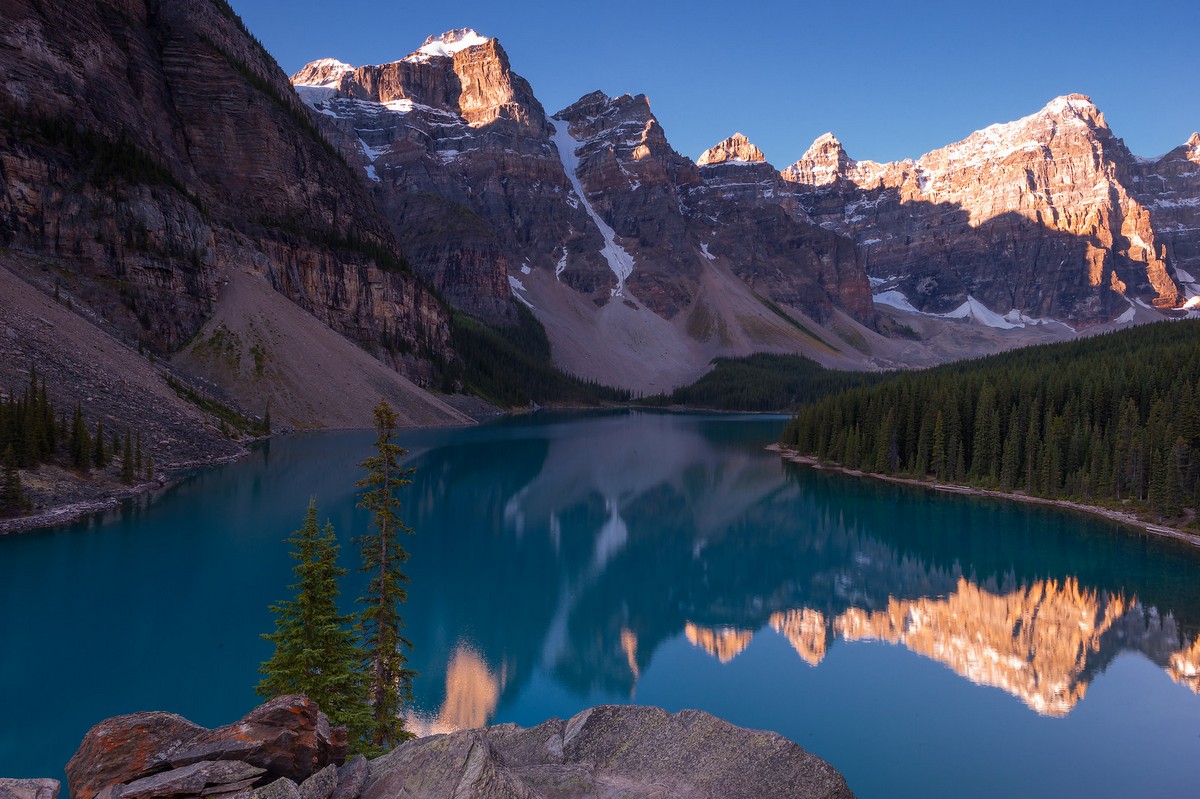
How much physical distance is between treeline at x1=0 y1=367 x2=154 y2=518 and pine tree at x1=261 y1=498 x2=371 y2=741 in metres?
28.9

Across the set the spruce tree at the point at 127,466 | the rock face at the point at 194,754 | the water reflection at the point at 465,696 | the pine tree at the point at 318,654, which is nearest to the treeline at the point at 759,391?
the spruce tree at the point at 127,466

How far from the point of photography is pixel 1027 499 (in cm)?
5491

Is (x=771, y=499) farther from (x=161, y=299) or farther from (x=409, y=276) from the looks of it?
(x=409, y=276)

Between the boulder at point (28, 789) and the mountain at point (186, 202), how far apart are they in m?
46.4

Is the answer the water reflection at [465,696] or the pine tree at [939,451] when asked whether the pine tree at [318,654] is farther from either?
the pine tree at [939,451]

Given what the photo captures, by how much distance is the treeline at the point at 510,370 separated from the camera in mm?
147125

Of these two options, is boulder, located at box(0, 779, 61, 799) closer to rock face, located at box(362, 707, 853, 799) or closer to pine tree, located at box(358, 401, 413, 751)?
rock face, located at box(362, 707, 853, 799)

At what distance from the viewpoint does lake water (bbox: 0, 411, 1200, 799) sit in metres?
18.3

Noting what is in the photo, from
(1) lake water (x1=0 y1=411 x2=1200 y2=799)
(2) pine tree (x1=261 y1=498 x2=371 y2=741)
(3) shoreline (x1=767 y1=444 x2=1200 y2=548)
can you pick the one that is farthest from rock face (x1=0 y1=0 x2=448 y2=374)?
(3) shoreline (x1=767 y1=444 x2=1200 y2=548)

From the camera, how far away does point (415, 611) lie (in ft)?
88.3

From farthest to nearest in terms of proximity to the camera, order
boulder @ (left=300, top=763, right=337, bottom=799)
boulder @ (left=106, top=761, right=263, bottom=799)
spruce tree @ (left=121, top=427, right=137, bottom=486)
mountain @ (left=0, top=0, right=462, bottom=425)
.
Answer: mountain @ (left=0, top=0, right=462, bottom=425), spruce tree @ (left=121, top=427, right=137, bottom=486), boulder @ (left=300, top=763, right=337, bottom=799), boulder @ (left=106, top=761, right=263, bottom=799)

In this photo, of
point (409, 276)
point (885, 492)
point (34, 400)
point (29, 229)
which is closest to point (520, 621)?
point (34, 400)

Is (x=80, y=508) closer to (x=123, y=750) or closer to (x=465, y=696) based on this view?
(x=465, y=696)

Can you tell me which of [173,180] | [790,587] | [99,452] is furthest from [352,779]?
[173,180]
